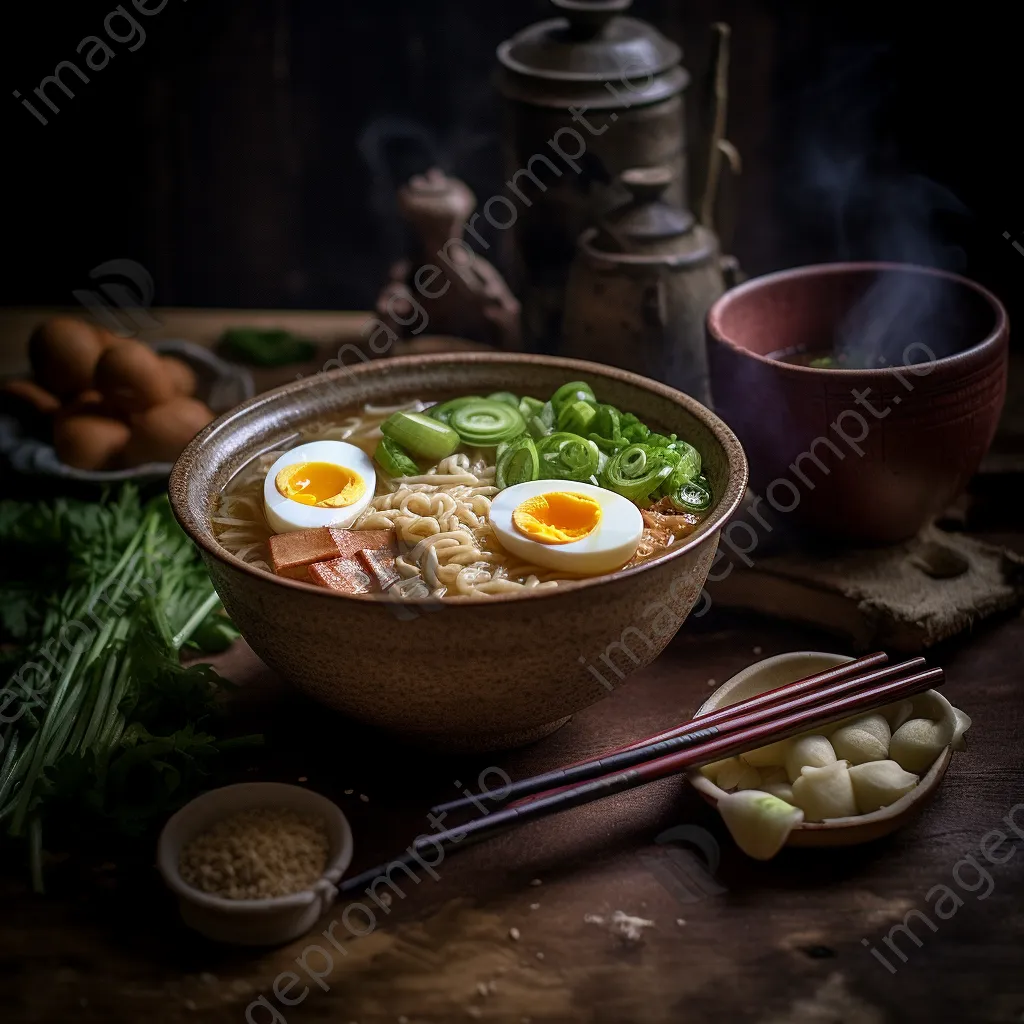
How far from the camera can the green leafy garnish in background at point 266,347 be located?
4.38 metres

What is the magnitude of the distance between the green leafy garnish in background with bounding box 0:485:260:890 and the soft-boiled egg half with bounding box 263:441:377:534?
0.42 meters

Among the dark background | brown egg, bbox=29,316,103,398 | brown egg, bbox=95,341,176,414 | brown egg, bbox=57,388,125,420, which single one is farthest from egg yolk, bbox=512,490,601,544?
the dark background

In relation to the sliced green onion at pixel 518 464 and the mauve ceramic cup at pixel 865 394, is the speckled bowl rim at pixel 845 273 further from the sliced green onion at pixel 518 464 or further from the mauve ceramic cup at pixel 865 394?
the sliced green onion at pixel 518 464

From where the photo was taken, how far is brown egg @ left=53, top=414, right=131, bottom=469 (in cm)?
367

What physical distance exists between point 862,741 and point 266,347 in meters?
2.67

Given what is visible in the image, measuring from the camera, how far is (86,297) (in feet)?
16.5

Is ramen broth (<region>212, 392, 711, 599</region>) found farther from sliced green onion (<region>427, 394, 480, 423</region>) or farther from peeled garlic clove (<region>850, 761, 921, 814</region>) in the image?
peeled garlic clove (<region>850, 761, 921, 814</region>)

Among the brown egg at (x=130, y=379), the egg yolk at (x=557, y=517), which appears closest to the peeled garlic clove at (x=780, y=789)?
the egg yolk at (x=557, y=517)

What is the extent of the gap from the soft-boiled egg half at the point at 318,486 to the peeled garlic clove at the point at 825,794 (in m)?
1.11

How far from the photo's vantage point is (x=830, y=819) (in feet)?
7.86

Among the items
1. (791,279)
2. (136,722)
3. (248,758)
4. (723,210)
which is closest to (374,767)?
(248,758)

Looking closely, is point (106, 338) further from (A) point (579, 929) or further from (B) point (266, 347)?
(A) point (579, 929)

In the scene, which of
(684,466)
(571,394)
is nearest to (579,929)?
(684,466)

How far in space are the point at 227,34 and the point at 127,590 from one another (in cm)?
254
